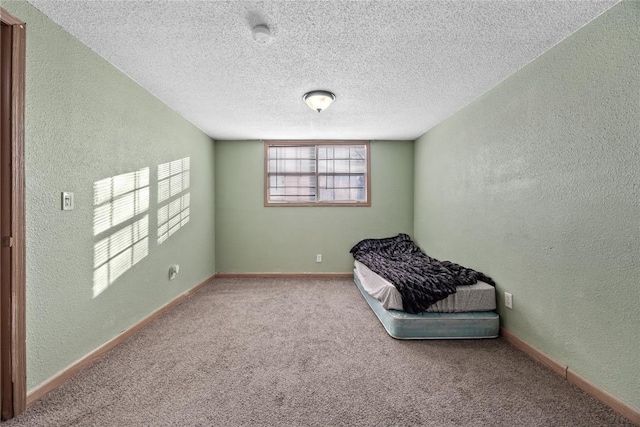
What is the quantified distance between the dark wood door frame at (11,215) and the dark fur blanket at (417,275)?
8.19 ft

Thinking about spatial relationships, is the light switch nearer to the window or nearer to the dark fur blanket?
the dark fur blanket

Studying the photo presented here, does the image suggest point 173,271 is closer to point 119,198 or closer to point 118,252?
point 118,252

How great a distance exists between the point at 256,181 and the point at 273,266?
1.39m

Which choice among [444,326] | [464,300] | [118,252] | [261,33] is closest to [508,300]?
[464,300]

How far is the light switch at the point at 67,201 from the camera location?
5.63 ft

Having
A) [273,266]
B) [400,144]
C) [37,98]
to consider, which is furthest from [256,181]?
[37,98]

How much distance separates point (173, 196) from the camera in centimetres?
312

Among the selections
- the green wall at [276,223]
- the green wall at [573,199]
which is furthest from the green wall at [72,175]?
the green wall at [573,199]

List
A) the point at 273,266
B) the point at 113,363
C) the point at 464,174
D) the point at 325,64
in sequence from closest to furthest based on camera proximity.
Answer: the point at 113,363
the point at 325,64
the point at 464,174
the point at 273,266

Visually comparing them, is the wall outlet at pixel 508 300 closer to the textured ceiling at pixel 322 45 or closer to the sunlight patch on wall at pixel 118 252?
the textured ceiling at pixel 322 45

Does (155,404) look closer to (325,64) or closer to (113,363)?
(113,363)

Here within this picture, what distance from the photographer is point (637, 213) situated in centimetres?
138

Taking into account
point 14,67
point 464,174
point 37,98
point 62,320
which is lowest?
point 62,320

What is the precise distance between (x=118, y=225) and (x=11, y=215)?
812 millimetres
